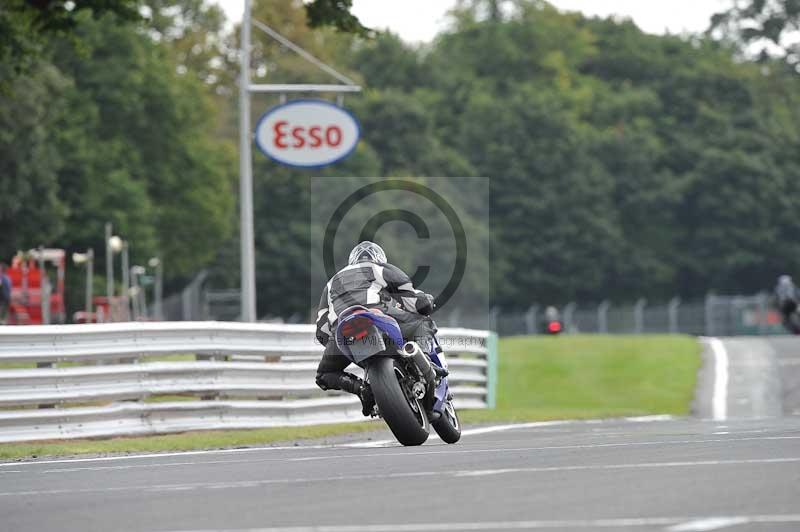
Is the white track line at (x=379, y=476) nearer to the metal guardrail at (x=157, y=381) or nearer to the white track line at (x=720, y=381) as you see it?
the metal guardrail at (x=157, y=381)

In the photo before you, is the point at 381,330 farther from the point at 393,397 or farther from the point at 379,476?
the point at 379,476

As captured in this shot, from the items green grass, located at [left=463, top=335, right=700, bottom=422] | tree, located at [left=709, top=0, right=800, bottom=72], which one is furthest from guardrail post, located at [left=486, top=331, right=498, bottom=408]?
tree, located at [left=709, top=0, right=800, bottom=72]

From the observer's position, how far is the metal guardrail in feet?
54.8

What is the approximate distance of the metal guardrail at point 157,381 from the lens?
16.7m

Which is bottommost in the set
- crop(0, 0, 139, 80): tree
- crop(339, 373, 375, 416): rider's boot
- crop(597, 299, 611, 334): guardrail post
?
crop(597, 299, 611, 334): guardrail post

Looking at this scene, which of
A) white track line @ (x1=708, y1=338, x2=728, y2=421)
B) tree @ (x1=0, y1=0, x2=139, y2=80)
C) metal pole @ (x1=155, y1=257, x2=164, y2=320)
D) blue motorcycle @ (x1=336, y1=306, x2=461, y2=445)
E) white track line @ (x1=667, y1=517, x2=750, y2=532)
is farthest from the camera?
metal pole @ (x1=155, y1=257, x2=164, y2=320)

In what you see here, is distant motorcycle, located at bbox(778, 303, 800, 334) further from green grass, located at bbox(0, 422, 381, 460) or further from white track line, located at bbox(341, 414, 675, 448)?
green grass, located at bbox(0, 422, 381, 460)

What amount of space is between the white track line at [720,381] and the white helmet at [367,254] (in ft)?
27.5

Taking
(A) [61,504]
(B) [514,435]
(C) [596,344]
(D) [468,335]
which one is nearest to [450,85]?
(C) [596,344]

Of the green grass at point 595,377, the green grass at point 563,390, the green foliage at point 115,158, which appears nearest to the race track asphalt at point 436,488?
the green grass at point 563,390

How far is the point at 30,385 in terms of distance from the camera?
1672 cm

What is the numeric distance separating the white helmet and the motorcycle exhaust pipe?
2.36 feet

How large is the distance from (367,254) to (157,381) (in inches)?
166

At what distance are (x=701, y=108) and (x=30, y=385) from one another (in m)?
78.5
